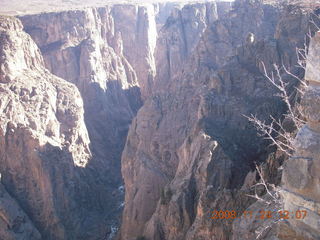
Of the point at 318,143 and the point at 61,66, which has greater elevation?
the point at 318,143

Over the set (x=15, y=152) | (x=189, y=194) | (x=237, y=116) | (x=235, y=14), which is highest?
(x=235, y=14)

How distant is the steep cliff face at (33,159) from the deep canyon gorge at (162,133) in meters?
0.09

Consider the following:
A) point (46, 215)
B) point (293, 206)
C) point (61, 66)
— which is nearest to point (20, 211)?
point (46, 215)

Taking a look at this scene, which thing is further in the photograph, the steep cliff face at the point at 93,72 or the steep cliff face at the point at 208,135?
the steep cliff face at the point at 93,72

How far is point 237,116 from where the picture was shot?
18.9 meters

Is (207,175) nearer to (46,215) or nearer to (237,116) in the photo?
(237,116)

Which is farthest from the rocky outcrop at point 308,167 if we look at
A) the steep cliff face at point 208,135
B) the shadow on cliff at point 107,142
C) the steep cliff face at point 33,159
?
the shadow on cliff at point 107,142

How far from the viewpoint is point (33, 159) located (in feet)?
86.8

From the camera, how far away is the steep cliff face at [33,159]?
83.5ft

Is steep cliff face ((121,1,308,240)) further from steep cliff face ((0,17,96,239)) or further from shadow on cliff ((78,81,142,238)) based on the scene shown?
shadow on cliff ((78,81,142,238))

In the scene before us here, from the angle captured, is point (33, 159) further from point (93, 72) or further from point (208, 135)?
point (93, 72)

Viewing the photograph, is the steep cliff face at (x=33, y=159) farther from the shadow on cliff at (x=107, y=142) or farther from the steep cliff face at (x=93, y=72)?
the steep cliff face at (x=93, y=72)

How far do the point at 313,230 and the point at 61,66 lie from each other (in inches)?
1535
